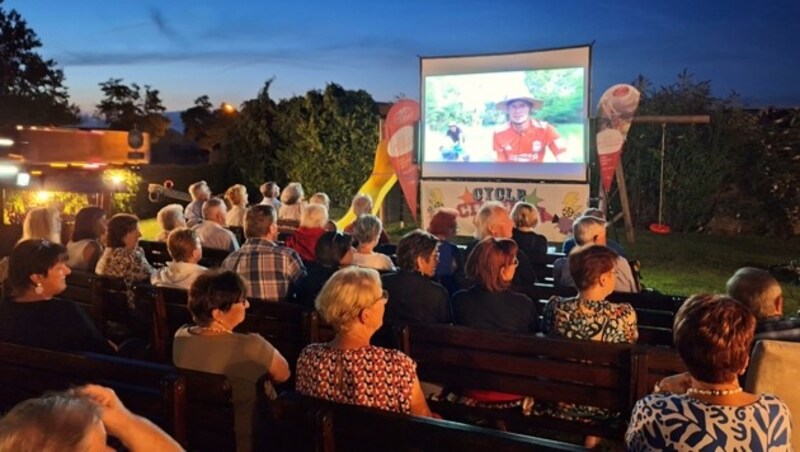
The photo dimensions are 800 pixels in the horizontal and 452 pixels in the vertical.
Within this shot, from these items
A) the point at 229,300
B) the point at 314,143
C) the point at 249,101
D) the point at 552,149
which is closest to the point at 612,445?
the point at 229,300

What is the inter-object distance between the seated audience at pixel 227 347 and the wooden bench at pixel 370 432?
550 mm

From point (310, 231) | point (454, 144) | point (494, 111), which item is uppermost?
point (494, 111)

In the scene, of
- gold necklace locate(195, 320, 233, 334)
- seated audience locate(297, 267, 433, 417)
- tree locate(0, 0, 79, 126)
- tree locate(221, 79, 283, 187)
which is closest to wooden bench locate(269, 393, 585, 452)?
seated audience locate(297, 267, 433, 417)

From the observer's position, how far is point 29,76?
94.2ft

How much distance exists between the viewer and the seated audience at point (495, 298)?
11.9ft

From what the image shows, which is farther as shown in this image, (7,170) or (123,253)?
(7,170)

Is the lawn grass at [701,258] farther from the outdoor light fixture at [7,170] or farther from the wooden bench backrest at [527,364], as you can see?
the outdoor light fixture at [7,170]

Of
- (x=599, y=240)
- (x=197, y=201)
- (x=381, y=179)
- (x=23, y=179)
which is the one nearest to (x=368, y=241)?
(x=599, y=240)

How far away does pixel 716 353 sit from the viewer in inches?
80.4

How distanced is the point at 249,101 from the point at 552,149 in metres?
9.19

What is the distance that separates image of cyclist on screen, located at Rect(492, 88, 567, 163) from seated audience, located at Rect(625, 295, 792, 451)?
839 centimetres

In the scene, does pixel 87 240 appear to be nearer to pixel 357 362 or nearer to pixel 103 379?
pixel 103 379

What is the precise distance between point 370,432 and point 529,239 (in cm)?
427

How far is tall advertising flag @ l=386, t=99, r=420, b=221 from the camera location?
39.1 ft
